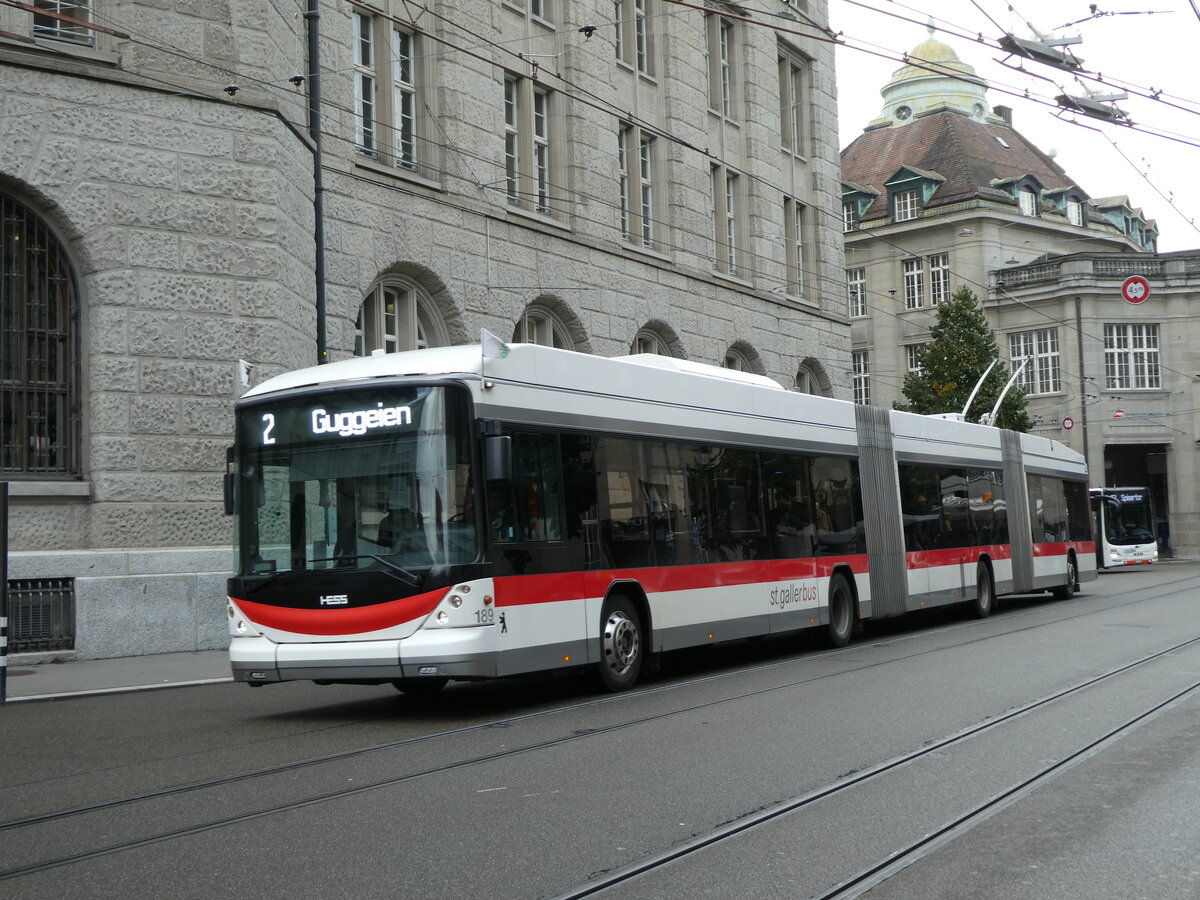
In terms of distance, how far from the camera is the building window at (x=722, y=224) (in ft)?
108

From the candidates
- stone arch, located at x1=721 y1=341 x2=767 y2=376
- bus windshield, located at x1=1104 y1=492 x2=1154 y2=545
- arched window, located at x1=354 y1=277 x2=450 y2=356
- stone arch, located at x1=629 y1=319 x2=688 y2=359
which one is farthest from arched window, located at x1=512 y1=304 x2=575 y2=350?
bus windshield, located at x1=1104 y1=492 x2=1154 y2=545

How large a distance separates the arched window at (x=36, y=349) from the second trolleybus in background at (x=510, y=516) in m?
6.91

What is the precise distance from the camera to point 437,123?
78.8ft

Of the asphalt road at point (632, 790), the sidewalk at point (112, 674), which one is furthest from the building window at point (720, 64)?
the asphalt road at point (632, 790)

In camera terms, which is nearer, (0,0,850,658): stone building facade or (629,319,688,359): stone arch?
(0,0,850,658): stone building facade

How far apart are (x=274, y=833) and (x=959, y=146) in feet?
212

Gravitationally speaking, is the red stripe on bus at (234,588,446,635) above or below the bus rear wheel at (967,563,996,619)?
above

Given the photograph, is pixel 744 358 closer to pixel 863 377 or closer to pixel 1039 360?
pixel 1039 360

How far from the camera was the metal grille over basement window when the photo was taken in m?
16.9

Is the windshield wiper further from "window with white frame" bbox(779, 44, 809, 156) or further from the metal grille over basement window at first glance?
"window with white frame" bbox(779, 44, 809, 156)

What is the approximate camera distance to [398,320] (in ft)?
77.5

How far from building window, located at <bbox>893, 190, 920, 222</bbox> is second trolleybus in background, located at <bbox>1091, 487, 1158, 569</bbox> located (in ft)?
69.7

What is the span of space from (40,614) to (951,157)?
5646 cm

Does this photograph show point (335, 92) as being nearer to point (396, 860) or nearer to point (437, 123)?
point (437, 123)
